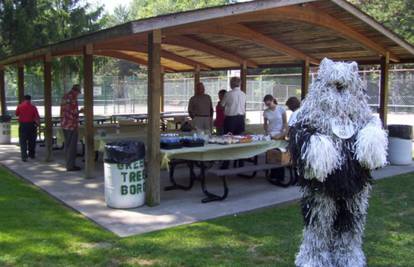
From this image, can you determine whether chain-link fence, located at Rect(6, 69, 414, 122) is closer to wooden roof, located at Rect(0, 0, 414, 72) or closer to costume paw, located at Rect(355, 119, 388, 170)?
wooden roof, located at Rect(0, 0, 414, 72)

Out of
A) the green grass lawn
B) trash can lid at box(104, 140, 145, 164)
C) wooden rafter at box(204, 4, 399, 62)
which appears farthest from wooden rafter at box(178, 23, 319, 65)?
the green grass lawn

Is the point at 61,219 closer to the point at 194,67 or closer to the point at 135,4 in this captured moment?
the point at 194,67

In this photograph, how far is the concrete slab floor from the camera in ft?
20.9

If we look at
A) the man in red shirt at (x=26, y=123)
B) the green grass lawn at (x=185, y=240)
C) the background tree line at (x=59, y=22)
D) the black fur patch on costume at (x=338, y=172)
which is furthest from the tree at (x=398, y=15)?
the black fur patch on costume at (x=338, y=172)

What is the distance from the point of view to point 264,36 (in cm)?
1073

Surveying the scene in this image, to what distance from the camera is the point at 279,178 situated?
884 cm

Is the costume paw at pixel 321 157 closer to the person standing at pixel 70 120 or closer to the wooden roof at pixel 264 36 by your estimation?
the wooden roof at pixel 264 36

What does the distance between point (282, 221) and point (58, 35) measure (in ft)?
54.2

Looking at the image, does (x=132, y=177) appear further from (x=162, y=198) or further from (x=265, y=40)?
(x=265, y=40)

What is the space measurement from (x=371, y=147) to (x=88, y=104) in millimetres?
6373

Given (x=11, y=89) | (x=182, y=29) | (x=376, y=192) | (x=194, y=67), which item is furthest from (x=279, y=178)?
(x=11, y=89)

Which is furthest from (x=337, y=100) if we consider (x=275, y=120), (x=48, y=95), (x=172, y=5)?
(x=172, y=5)

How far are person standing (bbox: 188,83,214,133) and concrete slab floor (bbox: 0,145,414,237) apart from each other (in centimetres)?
121

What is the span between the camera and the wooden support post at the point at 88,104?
29.3 ft
